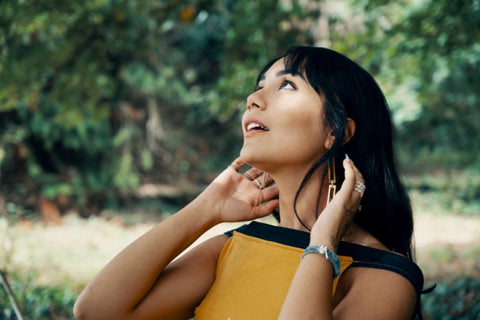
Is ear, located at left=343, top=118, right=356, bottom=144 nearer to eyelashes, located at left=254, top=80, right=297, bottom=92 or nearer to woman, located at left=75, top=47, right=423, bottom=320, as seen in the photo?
woman, located at left=75, top=47, right=423, bottom=320

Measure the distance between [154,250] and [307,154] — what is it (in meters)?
0.72

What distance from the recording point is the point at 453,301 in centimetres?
411

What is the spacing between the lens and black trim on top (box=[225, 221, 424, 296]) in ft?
5.01

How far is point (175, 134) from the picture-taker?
1058cm

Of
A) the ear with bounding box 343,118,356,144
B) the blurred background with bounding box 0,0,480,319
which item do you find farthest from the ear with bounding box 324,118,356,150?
the blurred background with bounding box 0,0,480,319

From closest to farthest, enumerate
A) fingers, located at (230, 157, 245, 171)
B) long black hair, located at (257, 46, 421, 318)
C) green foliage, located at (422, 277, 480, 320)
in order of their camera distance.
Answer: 1. long black hair, located at (257, 46, 421, 318)
2. fingers, located at (230, 157, 245, 171)
3. green foliage, located at (422, 277, 480, 320)

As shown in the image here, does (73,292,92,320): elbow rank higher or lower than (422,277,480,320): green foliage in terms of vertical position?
higher

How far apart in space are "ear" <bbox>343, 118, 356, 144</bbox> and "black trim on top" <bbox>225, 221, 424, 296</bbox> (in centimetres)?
43

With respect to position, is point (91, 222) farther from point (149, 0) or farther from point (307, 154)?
point (307, 154)

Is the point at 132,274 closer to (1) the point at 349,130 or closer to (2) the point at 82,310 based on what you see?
(2) the point at 82,310

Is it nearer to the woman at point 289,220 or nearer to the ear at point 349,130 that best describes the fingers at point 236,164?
the woman at point 289,220

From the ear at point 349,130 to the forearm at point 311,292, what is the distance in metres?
0.60

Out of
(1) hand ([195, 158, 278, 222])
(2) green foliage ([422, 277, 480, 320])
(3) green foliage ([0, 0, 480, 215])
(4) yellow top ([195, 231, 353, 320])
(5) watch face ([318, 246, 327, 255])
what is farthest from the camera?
(3) green foliage ([0, 0, 480, 215])

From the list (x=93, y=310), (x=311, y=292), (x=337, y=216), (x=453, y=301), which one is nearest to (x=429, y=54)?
(x=453, y=301)
